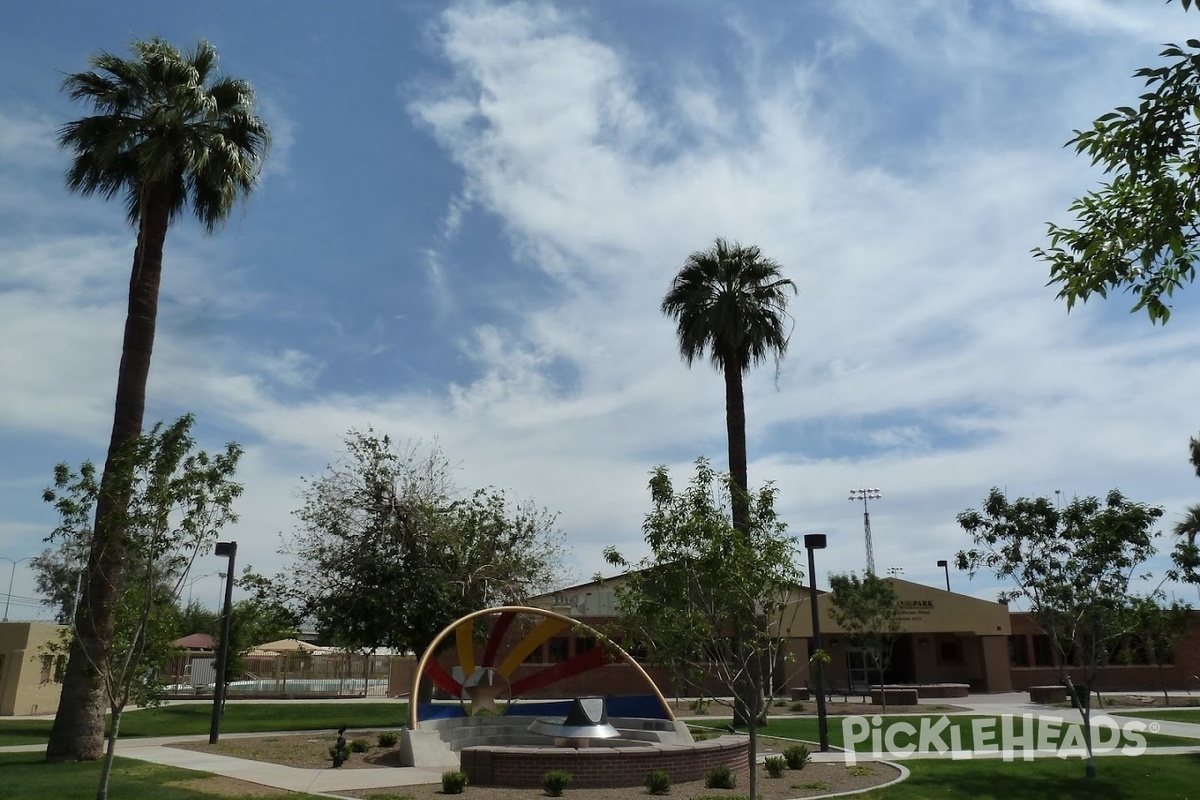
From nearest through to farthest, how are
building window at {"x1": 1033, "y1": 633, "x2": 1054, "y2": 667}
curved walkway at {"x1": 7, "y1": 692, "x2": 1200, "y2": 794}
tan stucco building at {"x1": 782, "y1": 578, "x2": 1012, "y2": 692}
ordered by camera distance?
curved walkway at {"x1": 7, "y1": 692, "x2": 1200, "y2": 794} < tan stucco building at {"x1": 782, "y1": 578, "x2": 1012, "y2": 692} < building window at {"x1": 1033, "y1": 633, "x2": 1054, "y2": 667}

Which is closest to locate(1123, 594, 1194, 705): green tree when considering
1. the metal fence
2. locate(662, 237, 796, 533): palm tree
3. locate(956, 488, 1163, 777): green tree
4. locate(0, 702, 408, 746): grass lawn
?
locate(956, 488, 1163, 777): green tree

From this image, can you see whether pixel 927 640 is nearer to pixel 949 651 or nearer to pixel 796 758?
pixel 949 651

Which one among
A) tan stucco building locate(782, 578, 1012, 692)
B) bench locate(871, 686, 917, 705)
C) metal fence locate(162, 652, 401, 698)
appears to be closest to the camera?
bench locate(871, 686, 917, 705)

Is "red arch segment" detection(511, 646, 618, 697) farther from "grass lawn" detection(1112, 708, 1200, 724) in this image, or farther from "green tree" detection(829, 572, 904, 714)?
"grass lawn" detection(1112, 708, 1200, 724)

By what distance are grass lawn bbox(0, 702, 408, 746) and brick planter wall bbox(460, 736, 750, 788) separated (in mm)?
12821

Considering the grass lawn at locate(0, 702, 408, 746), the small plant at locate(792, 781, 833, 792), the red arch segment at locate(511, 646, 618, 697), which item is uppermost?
the red arch segment at locate(511, 646, 618, 697)

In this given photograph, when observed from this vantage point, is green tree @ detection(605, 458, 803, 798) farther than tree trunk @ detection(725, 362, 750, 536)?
No

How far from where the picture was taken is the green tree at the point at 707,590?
12.0 metres

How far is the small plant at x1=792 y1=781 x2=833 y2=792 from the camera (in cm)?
1466

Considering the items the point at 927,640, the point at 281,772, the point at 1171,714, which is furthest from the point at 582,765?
the point at 927,640

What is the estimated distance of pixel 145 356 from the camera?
1900 centimetres

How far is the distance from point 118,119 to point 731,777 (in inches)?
726

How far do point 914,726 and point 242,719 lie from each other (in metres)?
21.5

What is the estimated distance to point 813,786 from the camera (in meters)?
14.9
